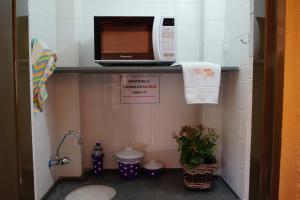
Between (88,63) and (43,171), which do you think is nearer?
(43,171)

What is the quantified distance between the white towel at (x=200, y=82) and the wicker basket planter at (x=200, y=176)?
1.15ft

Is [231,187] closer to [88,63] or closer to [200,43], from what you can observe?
[200,43]

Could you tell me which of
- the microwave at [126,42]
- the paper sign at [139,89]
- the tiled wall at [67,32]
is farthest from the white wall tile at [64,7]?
the paper sign at [139,89]

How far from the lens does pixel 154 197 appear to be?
1.17m

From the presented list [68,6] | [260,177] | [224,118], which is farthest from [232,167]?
[68,6]

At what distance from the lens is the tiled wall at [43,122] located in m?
1.04

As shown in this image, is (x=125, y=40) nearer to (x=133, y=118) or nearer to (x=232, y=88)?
(x=133, y=118)

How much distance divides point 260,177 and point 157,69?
26.7 inches

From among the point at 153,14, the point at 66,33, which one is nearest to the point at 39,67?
the point at 66,33

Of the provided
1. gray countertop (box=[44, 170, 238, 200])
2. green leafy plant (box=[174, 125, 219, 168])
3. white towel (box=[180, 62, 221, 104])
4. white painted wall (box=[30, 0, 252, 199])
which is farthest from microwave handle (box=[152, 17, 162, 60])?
gray countertop (box=[44, 170, 238, 200])

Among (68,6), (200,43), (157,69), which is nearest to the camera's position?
(157,69)

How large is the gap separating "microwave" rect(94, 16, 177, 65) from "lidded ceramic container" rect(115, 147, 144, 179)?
21.7 inches

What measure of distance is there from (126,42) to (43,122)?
59cm

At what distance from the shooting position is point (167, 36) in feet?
3.82
